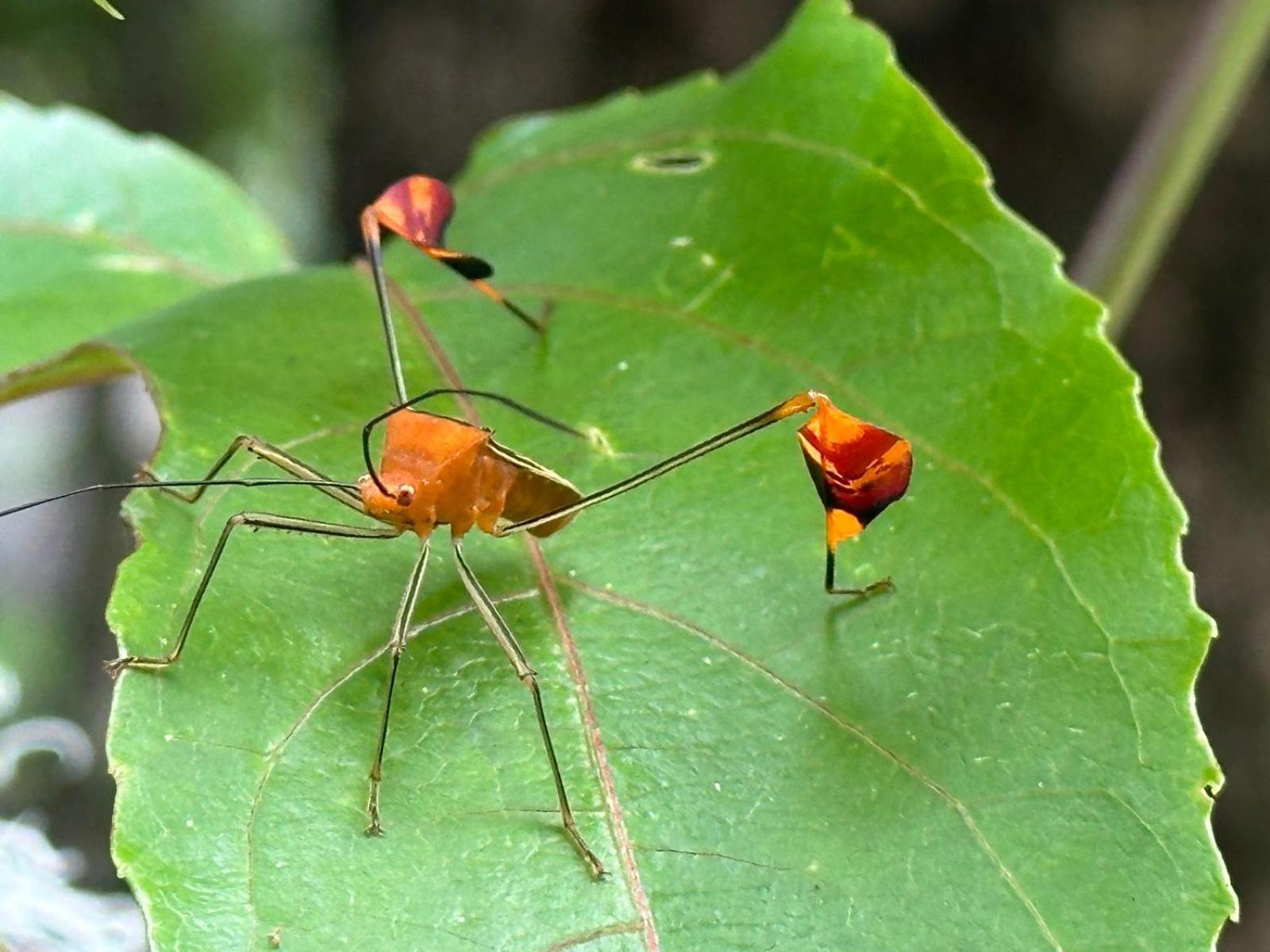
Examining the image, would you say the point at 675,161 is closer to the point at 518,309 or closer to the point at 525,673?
the point at 518,309

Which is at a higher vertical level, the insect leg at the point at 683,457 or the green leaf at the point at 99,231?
the insect leg at the point at 683,457

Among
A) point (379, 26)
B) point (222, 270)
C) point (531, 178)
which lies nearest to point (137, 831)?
point (531, 178)

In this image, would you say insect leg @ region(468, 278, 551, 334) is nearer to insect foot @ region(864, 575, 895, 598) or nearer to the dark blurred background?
insect foot @ region(864, 575, 895, 598)

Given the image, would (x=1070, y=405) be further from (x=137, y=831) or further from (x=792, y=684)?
(x=137, y=831)

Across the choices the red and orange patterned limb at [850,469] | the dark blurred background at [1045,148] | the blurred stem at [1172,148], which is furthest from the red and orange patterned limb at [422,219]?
the dark blurred background at [1045,148]

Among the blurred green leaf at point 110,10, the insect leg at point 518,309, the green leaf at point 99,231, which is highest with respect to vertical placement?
the blurred green leaf at point 110,10

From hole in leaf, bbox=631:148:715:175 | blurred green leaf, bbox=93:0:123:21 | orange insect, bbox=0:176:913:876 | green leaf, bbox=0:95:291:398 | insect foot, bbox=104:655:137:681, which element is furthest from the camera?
green leaf, bbox=0:95:291:398

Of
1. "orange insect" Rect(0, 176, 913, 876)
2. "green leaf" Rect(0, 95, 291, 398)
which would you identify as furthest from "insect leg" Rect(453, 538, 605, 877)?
"green leaf" Rect(0, 95, 291, 398)

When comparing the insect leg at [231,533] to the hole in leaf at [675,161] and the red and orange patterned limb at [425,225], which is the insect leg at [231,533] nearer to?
the red and orange patterned limb at [425,225]
